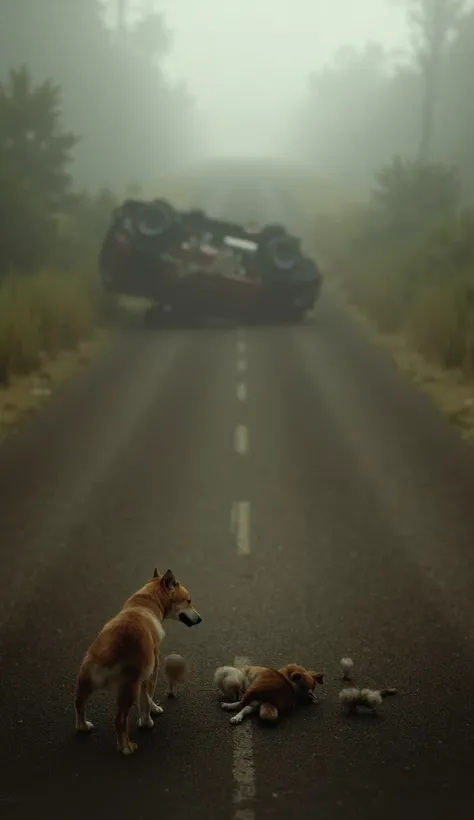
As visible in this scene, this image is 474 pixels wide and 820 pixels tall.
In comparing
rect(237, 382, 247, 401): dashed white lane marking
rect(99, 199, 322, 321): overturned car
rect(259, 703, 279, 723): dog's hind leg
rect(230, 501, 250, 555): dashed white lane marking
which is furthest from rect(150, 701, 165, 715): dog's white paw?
rect(99, 199, 322, 321): overturned car

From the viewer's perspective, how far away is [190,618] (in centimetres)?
631

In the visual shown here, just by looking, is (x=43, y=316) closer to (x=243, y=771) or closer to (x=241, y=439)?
(x=241, y=439)

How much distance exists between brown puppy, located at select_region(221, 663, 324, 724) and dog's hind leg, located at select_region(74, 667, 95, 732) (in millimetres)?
931

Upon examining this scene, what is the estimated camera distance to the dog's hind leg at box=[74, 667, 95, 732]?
223 inches

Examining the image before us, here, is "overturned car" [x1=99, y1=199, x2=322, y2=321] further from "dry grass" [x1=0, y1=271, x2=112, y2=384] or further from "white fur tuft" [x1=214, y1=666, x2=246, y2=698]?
"white fur tuft" [x1=214, y1=666, x2=246, y2=698]

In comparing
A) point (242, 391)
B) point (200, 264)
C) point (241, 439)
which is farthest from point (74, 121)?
point (241, 439)

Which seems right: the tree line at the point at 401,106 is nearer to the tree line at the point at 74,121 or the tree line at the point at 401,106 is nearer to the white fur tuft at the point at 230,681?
the tree line at the point at 74,121

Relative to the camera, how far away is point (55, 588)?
8.77m

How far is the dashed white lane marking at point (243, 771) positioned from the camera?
5.31 meters

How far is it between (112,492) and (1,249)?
18.1m

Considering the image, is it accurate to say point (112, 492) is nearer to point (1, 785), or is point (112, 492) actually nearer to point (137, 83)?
point (1, 785)

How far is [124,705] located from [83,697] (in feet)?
1.16

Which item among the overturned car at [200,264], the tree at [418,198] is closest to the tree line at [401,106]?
the tree at [418,198]

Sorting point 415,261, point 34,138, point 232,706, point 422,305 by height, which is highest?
point 34,138
